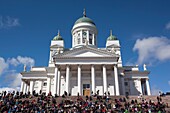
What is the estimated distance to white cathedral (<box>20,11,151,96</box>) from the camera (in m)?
37.0

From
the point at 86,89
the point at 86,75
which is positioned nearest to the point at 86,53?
the point at 86,75

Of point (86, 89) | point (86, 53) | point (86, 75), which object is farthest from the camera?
point (86, 75)

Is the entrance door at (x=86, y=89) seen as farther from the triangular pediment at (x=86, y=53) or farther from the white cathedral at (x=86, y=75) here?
the triangular pediment at (x=86, y=53)

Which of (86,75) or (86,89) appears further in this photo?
(86,75)

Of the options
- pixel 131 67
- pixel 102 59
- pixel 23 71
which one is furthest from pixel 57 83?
pixel 131 67

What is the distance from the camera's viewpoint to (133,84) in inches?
1779

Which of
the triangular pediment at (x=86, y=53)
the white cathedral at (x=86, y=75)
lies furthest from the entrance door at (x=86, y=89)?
the triangular pediment at (x=86, y=53)

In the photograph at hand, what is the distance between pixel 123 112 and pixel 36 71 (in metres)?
30.2

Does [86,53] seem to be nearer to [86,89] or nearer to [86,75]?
[86,75]

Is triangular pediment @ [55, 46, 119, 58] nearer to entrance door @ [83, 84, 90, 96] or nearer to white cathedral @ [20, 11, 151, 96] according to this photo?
white cathedral @ [20, 11, 151, 96]

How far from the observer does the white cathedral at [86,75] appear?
37.0m

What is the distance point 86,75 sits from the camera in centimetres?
4012

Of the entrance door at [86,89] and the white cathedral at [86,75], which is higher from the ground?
the white cathedral at [86,75]

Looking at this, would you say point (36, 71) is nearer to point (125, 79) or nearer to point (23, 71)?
point (23, 71)
